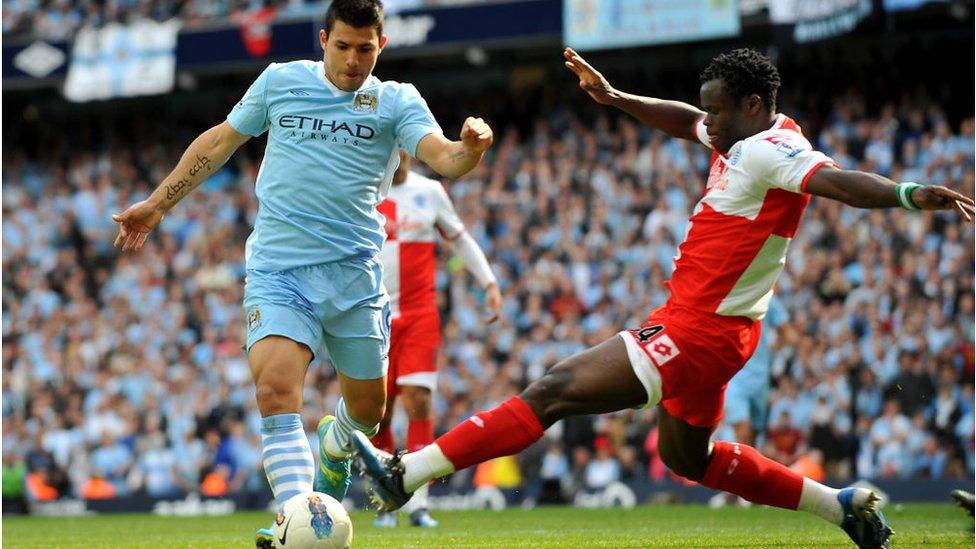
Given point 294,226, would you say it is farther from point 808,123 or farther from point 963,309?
point 808,123

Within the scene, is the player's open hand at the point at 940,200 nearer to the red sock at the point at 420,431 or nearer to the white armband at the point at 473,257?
the white armband at the point at 473,257

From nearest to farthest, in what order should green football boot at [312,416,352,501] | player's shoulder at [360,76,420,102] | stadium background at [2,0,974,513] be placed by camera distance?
1. player's shoulder at [360,76,420,102]
2. green football boot at [312,416,352,501]
3. stadium background at [2,0,974,513]

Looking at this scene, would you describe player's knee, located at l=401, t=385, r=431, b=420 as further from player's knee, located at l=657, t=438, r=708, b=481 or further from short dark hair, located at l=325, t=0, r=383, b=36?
short dark hair, located at l=325, t=0, r=383, b=36

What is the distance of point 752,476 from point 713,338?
92 cm

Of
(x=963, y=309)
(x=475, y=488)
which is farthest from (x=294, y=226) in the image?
(x=963, y=309)

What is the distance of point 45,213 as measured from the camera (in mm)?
25000

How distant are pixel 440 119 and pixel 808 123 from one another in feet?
22.2

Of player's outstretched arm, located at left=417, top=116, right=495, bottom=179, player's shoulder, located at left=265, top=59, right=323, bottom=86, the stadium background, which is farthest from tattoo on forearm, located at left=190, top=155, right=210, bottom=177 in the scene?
the stadium background

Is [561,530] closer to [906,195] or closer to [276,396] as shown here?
[276,396]

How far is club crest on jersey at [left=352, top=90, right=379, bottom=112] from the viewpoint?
693cm

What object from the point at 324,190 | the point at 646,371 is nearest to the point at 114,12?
the point at 324,190

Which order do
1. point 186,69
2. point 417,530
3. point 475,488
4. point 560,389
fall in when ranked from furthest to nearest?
point 186,69
point 475,488
point 417,530
point 560,389

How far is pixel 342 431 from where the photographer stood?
742cm

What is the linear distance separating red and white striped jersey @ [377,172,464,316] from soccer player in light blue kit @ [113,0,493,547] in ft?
11.2
